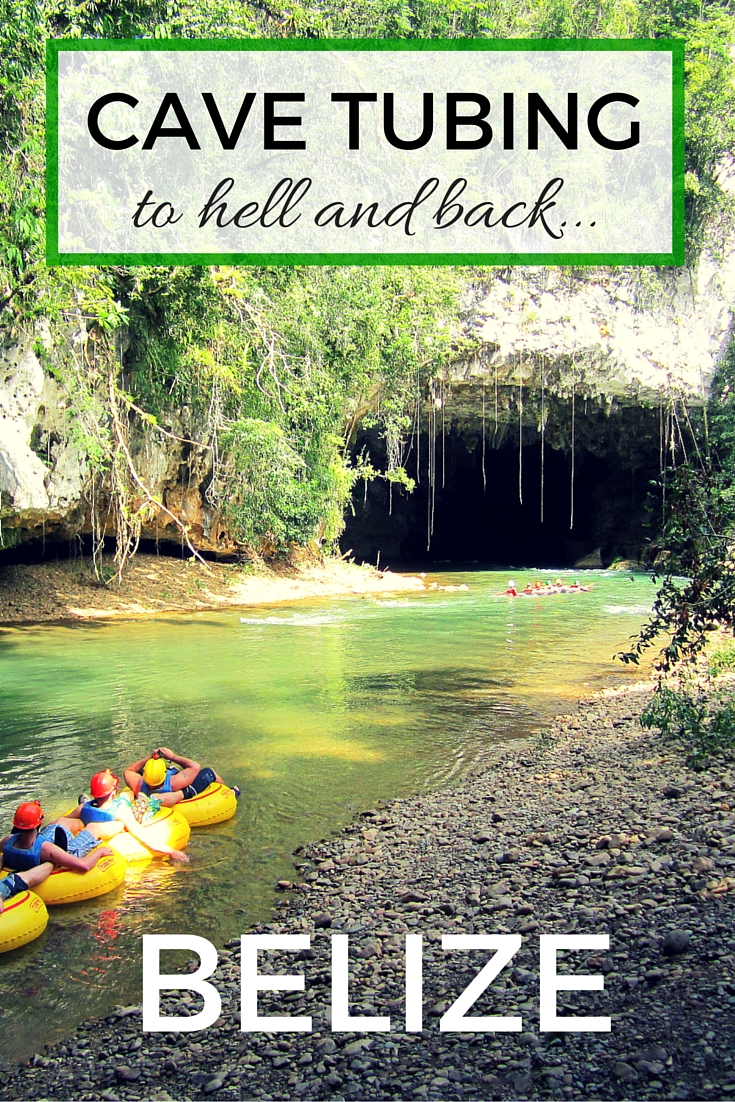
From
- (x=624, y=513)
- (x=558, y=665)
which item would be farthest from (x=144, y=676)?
(x=624, y=513)

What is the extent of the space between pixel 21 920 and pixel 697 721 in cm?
492

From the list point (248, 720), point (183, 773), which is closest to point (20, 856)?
point (183, 773)

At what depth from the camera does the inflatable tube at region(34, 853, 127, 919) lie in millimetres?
5520

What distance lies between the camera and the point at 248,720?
32.3ft

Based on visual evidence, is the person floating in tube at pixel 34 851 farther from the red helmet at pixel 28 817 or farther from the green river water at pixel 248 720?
the green river water at pixel 248 720

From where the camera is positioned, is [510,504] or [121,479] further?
[510,504]

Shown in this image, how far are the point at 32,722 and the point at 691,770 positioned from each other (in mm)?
6780

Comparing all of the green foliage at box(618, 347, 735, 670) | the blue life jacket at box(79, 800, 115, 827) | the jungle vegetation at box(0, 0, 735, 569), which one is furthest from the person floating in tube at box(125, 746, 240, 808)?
the jungle vegetation at box(0, 0, 735, 569)

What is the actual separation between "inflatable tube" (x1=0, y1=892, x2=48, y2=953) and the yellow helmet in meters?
1.72

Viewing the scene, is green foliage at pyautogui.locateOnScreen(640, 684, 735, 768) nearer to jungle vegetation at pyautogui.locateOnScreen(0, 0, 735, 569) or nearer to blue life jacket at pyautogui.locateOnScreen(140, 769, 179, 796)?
blue life jacket at pyautogui.locateOnScreen(140, 769, 179, 796)

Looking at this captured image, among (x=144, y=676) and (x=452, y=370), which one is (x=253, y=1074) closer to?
(x=144, y=676)

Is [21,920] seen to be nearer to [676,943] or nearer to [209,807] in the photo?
[209,807]

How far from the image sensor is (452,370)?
23734 mm

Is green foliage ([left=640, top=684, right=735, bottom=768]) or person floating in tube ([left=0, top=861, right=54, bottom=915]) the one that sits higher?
green foliage ([left=640, top=684, right=735, bottom=768])
